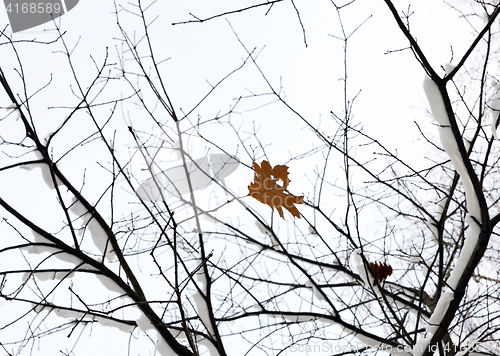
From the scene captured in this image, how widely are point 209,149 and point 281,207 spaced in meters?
0.64

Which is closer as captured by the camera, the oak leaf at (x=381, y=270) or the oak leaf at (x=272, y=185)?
the oak leaf at (x=272, y=185)

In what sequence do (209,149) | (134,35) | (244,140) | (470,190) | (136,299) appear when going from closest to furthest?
1. (470,190)
2. (136,299)
3. (134,35)
4. (209,149)
5. (244,140)

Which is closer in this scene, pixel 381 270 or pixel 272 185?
pixel 272 185

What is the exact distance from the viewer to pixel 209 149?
80.0 inches

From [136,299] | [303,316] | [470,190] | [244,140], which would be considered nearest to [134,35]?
[244,140]

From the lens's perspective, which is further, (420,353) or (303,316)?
(303,316)

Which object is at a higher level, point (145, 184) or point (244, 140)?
point (244, 140)

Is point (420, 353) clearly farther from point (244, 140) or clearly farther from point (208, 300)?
point (244, 140)

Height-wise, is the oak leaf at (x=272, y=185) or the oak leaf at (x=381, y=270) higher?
the oak leaf at (x=272, y=185)

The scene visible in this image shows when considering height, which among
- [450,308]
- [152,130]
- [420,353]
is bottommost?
[420,353]

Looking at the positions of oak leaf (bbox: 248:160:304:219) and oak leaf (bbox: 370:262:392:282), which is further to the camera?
oak leaf (bbox: 370:262:392:282)

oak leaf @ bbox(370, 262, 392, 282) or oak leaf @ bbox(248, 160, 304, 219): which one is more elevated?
oak leaf @ bbox(248, 160, 304, 219)

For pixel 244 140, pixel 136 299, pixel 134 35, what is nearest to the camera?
pixel 136 299

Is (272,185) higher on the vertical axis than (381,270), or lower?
higher
